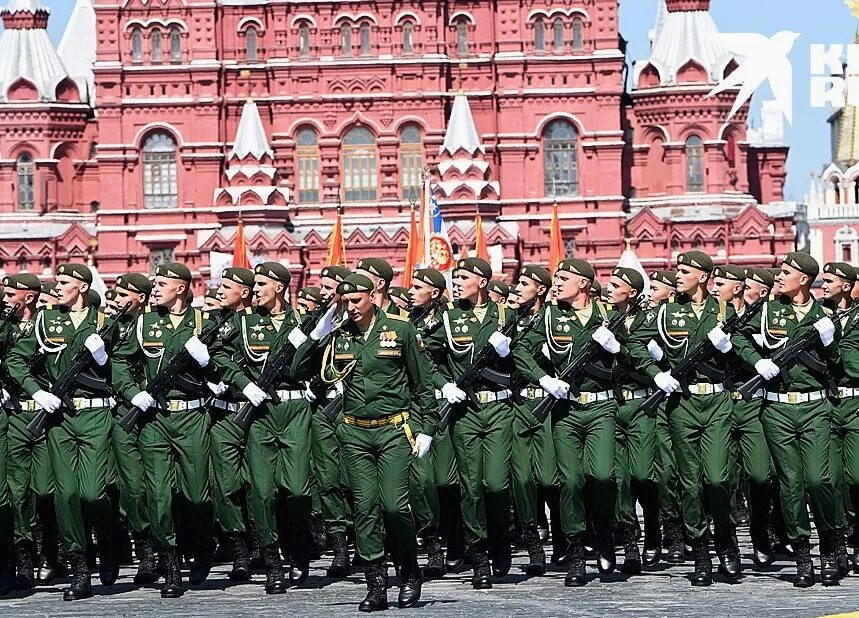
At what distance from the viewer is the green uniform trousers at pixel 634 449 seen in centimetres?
1517

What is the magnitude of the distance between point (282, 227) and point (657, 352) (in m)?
40.6

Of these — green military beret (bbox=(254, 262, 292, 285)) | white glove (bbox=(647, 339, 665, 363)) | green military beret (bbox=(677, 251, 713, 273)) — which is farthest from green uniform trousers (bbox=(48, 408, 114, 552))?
green military beret (bbox=(677, 251, 713, 273))

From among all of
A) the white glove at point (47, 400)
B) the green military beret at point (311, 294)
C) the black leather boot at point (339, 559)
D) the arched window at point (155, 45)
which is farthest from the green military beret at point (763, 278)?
the arched window at point (155, 45)

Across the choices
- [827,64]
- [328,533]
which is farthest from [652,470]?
[827,64]

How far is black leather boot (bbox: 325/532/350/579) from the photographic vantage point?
1518cm

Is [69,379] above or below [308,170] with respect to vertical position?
below

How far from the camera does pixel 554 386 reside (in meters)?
14.4

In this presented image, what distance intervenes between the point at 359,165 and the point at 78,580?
42.8m

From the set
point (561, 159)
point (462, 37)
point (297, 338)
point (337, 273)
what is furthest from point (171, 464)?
point (462, 37)

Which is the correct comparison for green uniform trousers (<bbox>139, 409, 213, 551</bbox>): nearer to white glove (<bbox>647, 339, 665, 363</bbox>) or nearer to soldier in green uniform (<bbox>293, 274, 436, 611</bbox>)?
soldier in green uniform (<bbox>293, 274, 436, 611</bbox>)

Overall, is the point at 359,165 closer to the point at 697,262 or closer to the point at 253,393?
the point at 697,262

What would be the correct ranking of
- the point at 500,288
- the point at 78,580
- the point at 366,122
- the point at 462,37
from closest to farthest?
1. the point at 78,580
2. the point at 500,288
3. the point at 366,122
4. the point at 462,37

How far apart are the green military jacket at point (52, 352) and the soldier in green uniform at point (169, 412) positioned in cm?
20

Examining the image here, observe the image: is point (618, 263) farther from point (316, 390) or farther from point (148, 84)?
point (316, 390)
